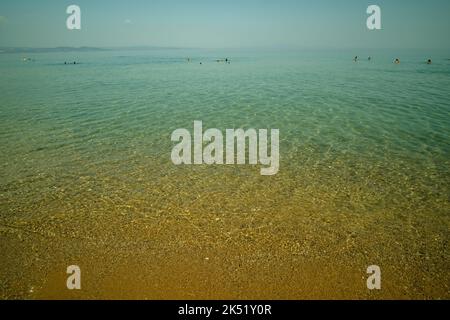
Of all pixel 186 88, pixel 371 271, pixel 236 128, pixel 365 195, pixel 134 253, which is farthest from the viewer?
pixel 186 88

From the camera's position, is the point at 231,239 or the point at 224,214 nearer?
the point at 231,239

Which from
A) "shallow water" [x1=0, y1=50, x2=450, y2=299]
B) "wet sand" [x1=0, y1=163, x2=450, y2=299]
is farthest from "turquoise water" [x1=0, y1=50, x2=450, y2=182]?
"wet sand" [x1=0, y1=163, x2=450, y2=299]

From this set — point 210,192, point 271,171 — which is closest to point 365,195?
point 271,171

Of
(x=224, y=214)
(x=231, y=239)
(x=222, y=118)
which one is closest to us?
(x=231, y=239)

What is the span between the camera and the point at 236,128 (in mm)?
15773

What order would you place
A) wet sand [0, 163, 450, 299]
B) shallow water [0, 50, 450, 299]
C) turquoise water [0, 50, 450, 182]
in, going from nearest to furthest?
1. wet sand [0, 163, 450, 299]
2. shallow water [0, 50, 450, 299]
3. turquoise water [0, 50, 450, 182]

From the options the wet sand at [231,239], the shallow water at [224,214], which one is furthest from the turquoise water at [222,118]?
the wet sand at [231,239]

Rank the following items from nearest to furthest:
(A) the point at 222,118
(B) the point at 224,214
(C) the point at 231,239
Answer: (C) the point at 231,239
(B) the point at 224,214
(A) the point at 222,118

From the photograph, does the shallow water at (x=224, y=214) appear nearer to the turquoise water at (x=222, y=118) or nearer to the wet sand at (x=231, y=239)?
the wet sand at (x=231, y=239)

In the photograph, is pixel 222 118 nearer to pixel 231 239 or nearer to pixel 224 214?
pixel 224 214

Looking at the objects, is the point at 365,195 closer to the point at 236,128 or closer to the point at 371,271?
the point at 371,271

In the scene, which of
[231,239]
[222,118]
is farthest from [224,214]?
[222,118]

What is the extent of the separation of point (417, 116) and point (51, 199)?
19.0m

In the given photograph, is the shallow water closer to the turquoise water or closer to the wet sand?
the wet sand
